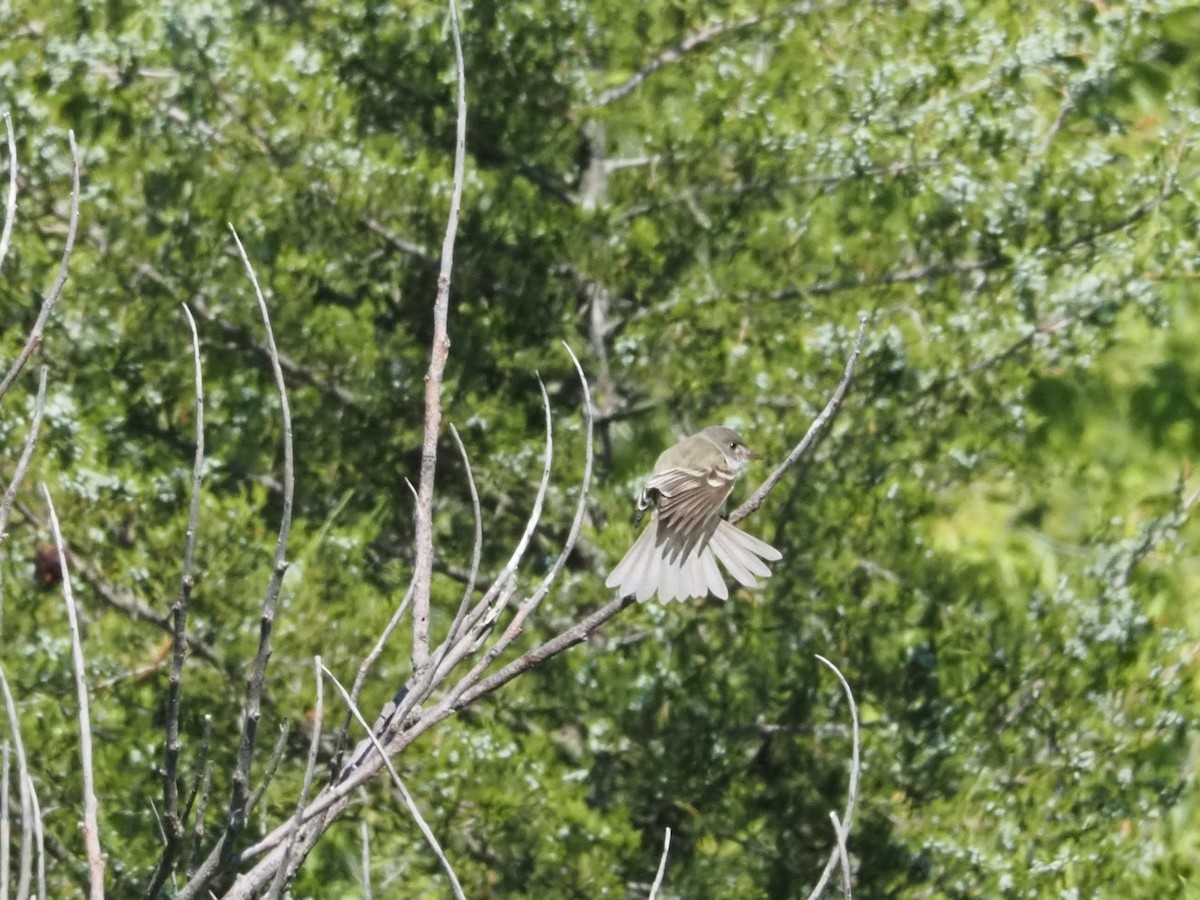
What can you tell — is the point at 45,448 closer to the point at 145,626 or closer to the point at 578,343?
the point at 145,626

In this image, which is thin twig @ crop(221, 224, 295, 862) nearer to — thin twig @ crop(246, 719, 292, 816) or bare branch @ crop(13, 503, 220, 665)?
thin twig @ crop(246, 719, 292, 816)

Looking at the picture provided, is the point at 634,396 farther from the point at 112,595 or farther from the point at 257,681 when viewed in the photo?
the point at 257,681

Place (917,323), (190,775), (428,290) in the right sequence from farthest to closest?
(428,290), (917,323), (190,775)

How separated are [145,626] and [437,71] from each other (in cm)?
136

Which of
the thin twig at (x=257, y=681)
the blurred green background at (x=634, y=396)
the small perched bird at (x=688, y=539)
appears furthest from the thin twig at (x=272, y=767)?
the blurred green background at (x=634, y=396)

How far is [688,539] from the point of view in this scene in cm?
282

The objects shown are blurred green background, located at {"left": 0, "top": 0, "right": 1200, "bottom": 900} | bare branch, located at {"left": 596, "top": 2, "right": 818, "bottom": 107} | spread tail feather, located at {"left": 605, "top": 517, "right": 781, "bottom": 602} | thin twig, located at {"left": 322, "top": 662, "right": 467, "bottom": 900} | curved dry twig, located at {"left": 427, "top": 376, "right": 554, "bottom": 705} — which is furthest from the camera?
bare branch, located at {"left": 596, "top": 2, "right": 818, "bottom": 107}

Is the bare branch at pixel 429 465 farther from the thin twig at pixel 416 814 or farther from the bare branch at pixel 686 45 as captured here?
the bare branch at pixel 686 45

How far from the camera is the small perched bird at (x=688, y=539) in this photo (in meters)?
2.64

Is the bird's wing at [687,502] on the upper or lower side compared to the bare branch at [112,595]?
lower

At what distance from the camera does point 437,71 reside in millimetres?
4125

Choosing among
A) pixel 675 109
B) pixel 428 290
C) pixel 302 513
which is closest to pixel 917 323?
pixel 675 109

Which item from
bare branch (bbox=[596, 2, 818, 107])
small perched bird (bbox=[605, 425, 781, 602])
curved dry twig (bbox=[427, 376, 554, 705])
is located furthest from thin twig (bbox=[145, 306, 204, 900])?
bare branch (bbox=[596, 2, 818, 107])

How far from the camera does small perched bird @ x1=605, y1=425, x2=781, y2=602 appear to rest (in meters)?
2.64
